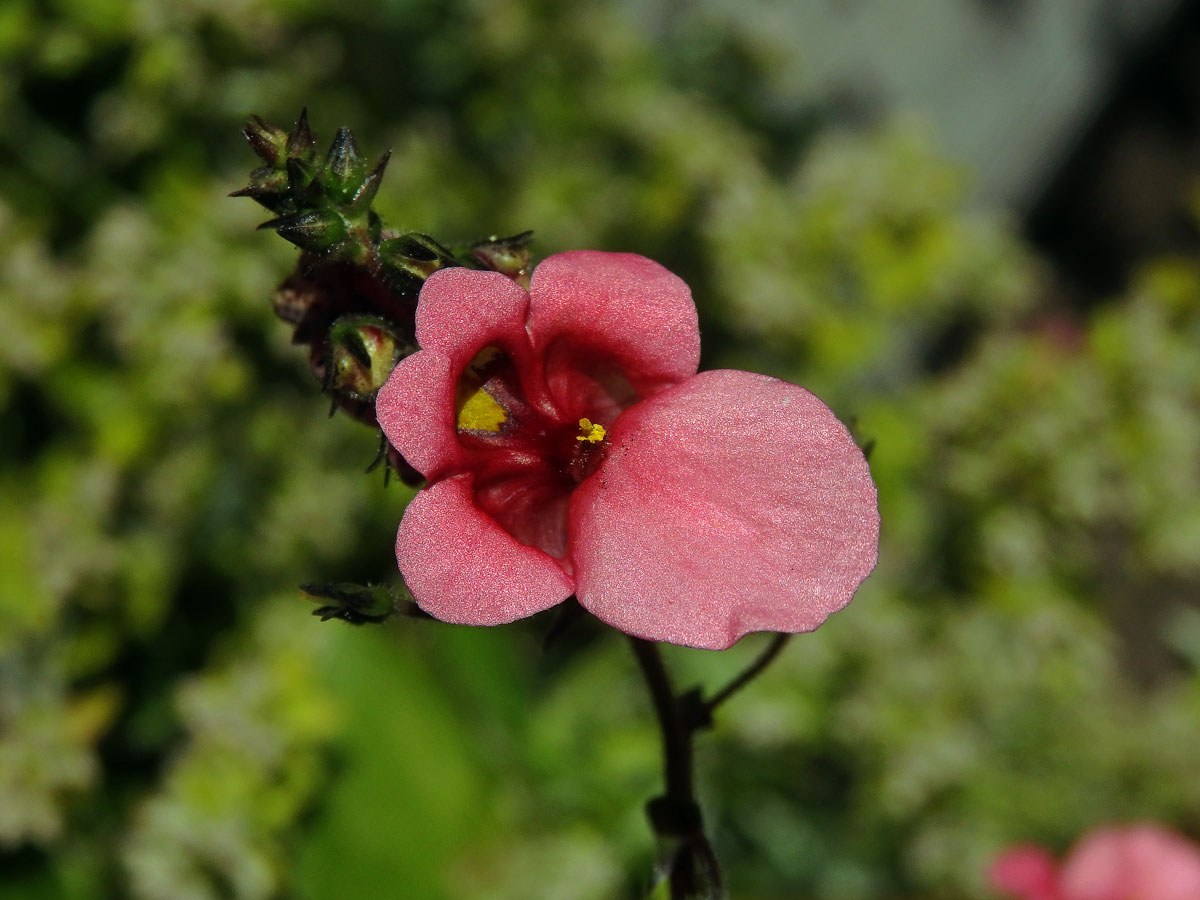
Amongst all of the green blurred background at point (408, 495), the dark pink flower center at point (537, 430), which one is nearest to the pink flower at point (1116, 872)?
the green blurred background at point (408, 495)

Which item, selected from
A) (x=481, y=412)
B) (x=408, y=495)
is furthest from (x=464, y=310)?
(x=408, y=495)

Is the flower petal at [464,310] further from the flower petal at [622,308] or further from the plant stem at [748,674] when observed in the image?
the plant stem at [748,674]

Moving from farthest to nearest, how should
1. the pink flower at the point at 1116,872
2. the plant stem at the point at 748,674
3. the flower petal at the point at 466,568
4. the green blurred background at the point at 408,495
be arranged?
the green blurred background at the point at 408,495 → the pink flower at the point at 1116,872 → the plant stem at the point at 748,674 → the flower petal at the point at 466,568

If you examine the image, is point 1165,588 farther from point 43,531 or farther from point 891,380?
point 43,531

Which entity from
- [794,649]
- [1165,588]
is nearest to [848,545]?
[794,649]

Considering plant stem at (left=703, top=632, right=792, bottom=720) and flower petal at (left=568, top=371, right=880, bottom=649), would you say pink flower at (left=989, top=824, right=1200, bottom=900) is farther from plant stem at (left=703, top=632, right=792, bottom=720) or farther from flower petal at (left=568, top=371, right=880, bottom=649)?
flower petal at (left=568, top=371, right=880, bottom=649)

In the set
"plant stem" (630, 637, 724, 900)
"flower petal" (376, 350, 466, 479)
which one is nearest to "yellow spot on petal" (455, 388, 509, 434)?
"flower petal" (376, 350, 466, 479)

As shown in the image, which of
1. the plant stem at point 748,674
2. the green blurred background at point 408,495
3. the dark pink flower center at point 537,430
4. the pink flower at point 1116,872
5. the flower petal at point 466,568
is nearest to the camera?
the flower petal at point 466,568
